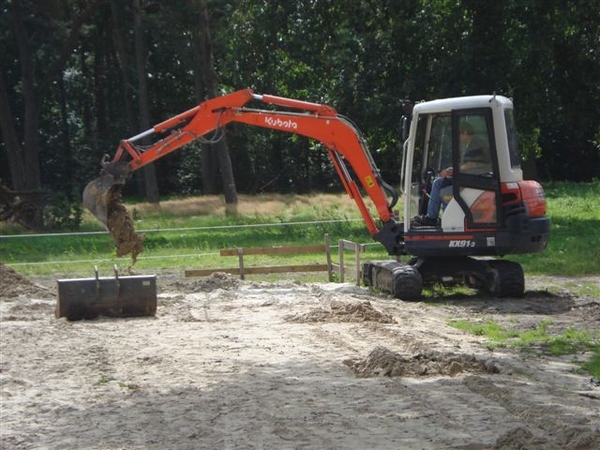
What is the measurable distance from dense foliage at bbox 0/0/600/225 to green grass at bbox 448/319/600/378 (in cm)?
1581

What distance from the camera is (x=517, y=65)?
3028cm

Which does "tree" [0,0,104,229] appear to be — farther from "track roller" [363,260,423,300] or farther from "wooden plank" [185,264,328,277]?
"track roller" [363,260,423,300]

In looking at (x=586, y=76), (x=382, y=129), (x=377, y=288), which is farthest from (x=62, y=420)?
(x=586, y=76)

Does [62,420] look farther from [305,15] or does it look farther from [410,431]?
[305,15]

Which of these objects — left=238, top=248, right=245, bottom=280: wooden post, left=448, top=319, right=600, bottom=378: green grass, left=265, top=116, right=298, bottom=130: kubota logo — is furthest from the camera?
left=238, top=248, right=245, bottom=280: wooden post

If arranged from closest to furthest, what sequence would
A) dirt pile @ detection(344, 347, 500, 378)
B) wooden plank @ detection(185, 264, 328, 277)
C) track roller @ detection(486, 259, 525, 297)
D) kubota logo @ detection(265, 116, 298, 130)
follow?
dirt pile @ detection(344, 347, 500, 378) < track roller @ detection(486, 259, 525, 297) < kubota logo @ detection(265, 116, 298, 130) < wooden plank @ detection(185, 264, 328, 277)

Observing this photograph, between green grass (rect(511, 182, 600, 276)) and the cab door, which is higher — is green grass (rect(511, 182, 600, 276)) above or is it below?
below

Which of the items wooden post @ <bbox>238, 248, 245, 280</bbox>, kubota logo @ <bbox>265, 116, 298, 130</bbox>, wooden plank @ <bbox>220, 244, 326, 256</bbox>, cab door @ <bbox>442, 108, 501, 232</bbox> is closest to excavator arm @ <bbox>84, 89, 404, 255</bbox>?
kubota logo @ <bbox>265, 116, 298, 130</bbox>

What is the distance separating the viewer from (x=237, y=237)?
3019 centimetres

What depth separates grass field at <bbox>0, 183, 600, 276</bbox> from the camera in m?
24.4

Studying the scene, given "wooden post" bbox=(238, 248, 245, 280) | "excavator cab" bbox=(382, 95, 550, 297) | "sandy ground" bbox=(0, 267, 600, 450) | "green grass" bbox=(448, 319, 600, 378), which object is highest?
"excavator cab" bbox=(382, 95, 550, 297)

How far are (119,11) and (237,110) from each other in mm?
33575

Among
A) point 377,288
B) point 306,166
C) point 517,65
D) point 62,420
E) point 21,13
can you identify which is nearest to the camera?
point 62,420

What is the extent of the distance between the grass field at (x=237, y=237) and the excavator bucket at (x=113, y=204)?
402 cm
